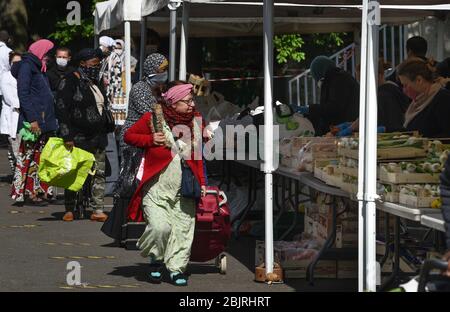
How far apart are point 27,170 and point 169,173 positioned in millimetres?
6832

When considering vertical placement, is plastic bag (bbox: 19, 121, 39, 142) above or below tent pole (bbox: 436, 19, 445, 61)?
below

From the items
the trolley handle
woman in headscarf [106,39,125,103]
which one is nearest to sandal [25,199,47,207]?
woman in headscarf [106,39,125,103]

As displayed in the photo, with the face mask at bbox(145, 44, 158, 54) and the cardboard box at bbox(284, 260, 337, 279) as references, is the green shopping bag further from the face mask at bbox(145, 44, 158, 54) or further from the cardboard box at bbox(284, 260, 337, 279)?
the cardboard box at bbox(284, 260, 337, 279)

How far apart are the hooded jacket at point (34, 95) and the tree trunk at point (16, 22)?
1290cm

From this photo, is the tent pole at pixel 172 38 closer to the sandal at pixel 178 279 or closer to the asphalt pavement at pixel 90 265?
the asphalt pavement at pixel 90 265

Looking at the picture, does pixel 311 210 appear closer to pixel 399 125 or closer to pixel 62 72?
pixel 399 125

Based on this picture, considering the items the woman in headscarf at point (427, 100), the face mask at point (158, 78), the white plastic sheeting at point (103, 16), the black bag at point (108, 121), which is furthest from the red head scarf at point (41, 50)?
the woman in headscarf at point (427, 100)

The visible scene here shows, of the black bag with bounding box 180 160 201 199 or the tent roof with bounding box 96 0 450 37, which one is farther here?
the tent roof with bounding box 96 0 450 37

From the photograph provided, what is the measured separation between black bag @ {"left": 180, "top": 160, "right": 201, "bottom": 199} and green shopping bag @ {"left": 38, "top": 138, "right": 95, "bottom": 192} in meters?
4.71

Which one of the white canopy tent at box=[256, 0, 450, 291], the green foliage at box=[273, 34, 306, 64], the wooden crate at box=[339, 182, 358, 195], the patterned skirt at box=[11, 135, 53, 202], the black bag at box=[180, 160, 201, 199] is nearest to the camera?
the white canopy tent at box=[256, 0, 450, 291]

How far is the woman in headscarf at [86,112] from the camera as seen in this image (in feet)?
48.9

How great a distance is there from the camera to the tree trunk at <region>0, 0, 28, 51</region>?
29875 mm

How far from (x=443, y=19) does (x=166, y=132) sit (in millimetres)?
6783

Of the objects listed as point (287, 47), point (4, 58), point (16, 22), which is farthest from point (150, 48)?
point (16, 22)
